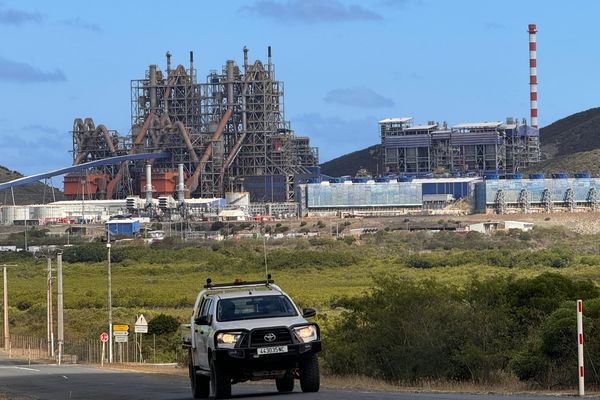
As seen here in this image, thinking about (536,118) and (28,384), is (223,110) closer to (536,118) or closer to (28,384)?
(536,118)

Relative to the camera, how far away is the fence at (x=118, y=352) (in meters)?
52.8

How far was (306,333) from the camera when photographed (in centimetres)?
2091

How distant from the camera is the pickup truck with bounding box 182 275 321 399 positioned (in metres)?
20.7

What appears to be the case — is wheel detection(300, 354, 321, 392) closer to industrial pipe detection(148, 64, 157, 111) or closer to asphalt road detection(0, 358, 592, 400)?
asphalt road detection(0, 358, 592, 400)

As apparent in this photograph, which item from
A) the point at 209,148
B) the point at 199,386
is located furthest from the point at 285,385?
the point at 209,148

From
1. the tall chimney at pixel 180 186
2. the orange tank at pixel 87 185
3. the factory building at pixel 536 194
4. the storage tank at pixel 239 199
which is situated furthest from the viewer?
the orange tank at pixel 87 185

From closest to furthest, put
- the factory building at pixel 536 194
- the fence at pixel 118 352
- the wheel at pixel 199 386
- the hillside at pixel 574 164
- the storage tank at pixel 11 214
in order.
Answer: the wheel at pixel 199 386, the fence at pixel 118 352, the factory building at pixel 536 194, the storage tank at pixel 11 214, the hillside at pixel 574 164

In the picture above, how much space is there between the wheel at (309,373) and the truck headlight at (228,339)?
3.95 feet

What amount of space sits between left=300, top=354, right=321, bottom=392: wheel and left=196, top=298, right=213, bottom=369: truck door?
1.50 metres

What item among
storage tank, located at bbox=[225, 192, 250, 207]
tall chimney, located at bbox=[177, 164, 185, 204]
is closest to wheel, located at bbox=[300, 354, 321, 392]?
tall chimney, located at bbox=[177, 164, 185, 204]

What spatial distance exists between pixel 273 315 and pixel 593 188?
130 m

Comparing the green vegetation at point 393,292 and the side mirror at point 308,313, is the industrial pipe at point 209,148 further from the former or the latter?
the side mirror at point 308,313

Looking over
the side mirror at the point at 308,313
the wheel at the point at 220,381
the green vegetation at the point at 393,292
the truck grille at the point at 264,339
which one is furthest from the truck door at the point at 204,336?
the green vegetation at the point at 393,292

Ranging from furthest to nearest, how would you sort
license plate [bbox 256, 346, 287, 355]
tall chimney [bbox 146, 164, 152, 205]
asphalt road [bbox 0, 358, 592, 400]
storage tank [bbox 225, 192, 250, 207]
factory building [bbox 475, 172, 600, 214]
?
storage tank [bbox 225, 192, 250, 207], tall chimney [bbox 146, 164, 152, 205], factory building [bbox 475, 172, 600, 214], asphalt road [bbox 0, 358, 592, 400], license plate [bbox 256, 346, 287, 355]
